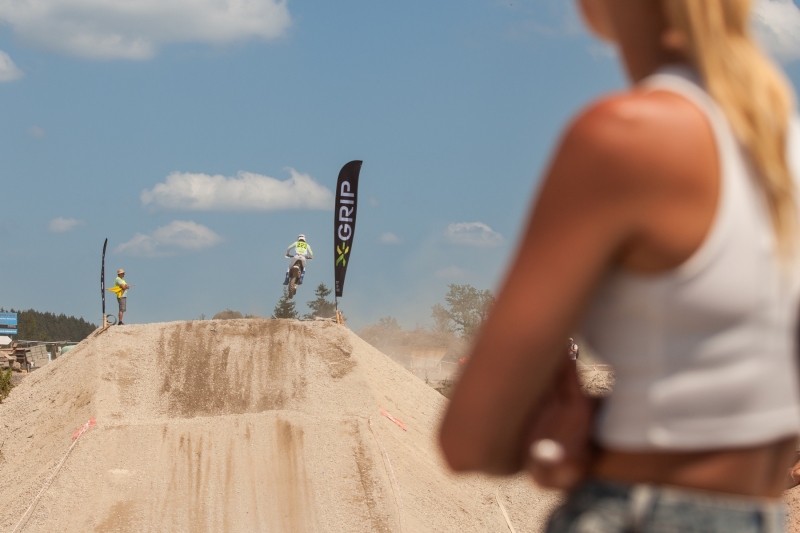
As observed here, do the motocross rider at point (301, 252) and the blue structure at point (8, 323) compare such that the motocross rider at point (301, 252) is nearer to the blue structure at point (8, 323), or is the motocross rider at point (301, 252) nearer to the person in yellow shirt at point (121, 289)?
the person in yellow shirt at point (121, 289)

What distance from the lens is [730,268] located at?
50.3 inches

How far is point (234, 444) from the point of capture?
52.5 feet

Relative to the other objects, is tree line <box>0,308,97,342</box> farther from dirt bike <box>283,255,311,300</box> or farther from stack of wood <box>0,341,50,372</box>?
dirt bike <box>283,255,311,300</box>

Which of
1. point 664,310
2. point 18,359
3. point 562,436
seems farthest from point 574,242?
point 18,359

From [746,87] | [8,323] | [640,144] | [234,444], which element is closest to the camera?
[640,144]

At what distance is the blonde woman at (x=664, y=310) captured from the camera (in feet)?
4.13

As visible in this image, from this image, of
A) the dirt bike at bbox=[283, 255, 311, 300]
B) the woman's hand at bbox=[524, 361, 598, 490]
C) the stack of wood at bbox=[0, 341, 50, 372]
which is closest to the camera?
the woman's hand at bbox=[524, 361, 598, 490]

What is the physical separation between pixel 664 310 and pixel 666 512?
328 mm

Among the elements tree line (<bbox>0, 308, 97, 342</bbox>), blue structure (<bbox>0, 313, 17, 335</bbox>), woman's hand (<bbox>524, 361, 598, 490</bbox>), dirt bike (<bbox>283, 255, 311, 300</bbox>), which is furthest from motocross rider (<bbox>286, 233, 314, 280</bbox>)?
tree line (<bbox>0, 308, 97, 342</bbox>)

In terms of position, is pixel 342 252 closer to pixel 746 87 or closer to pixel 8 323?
pixel 746 87

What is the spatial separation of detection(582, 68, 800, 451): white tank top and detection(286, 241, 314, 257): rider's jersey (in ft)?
63.8

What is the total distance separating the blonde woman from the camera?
126cm

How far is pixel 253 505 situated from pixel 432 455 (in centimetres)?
497

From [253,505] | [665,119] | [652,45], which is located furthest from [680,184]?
[253,505]
